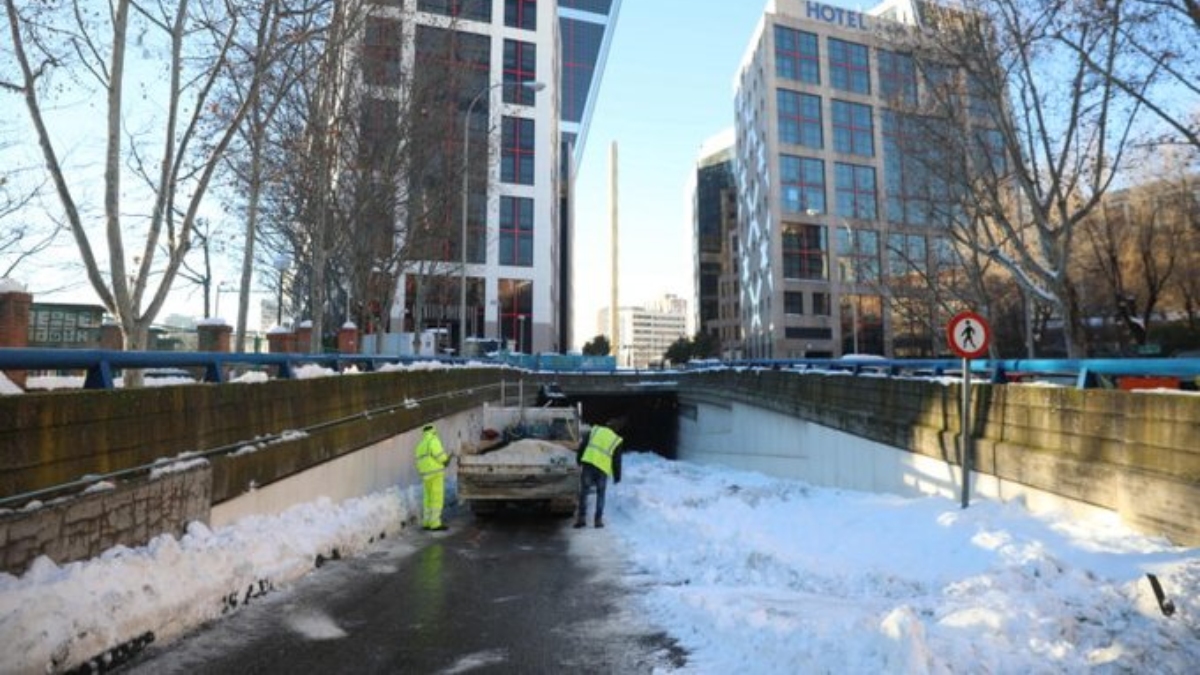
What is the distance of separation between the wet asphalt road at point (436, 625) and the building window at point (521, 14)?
59928 millimetres

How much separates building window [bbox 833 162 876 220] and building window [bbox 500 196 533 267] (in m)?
36.3

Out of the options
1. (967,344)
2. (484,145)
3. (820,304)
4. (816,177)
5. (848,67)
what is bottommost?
(967,344)

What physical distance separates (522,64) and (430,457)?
56.0 meters

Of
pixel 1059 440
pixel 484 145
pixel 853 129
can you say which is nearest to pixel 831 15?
pixel 853 129

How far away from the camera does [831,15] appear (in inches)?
3342

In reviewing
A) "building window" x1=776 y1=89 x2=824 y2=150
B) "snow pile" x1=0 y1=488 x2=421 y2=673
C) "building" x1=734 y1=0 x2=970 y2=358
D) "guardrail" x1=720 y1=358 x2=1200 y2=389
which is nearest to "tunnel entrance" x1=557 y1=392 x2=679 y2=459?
"guardrail" x1=720 y1=358 x2=1200 y2=389

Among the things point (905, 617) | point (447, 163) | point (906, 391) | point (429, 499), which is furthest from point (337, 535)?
point (447, 163)

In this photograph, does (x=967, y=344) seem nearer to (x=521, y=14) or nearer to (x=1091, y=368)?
(x=1091, y=368)

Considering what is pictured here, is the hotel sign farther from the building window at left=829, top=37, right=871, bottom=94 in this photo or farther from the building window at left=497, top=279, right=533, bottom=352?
the building window at left=497, top=279, right=533, bottom=352

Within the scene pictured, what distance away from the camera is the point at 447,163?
28.1m

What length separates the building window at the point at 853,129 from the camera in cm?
8338

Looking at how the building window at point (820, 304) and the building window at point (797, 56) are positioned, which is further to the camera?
the building window at point (820, 304)

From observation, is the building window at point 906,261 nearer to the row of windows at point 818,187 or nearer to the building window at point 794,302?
the building window at point 794,302

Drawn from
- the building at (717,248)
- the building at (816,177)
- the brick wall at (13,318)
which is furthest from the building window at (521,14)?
the building at (717,248)
